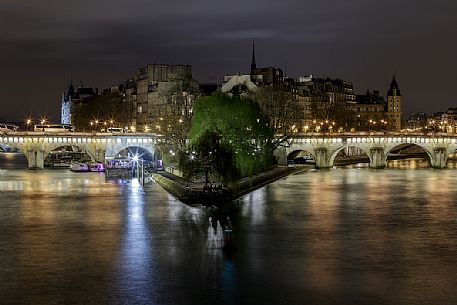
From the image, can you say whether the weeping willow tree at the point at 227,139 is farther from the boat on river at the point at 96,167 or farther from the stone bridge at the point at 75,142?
the stone bridge at the point at 75,142

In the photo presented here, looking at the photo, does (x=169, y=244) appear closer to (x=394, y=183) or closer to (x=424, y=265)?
(x=424, y=265)

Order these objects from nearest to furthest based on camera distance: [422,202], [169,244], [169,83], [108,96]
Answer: [169,244]
[422,202]
[169,83]
[108,96]

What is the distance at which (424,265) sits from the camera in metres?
26.8

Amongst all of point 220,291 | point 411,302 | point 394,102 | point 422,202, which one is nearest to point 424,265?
point 411,302

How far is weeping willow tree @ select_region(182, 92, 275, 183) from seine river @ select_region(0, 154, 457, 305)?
10.0ft

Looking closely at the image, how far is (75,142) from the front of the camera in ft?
293

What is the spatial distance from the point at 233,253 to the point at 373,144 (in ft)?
230

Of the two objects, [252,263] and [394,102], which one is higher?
[394,102]

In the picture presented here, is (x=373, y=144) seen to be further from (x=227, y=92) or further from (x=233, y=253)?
(x=233, y=253)

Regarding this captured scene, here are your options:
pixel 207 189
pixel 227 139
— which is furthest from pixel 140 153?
pixel 207 189

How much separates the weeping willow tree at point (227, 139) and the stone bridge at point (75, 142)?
2034 cm

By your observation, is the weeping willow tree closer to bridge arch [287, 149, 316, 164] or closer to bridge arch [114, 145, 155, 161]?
bridge arch [114, 145, 155, 161]

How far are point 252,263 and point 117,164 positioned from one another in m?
52.5

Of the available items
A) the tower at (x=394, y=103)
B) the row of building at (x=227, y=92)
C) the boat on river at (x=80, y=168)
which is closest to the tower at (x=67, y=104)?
the row of building at (x=227, y=92)
